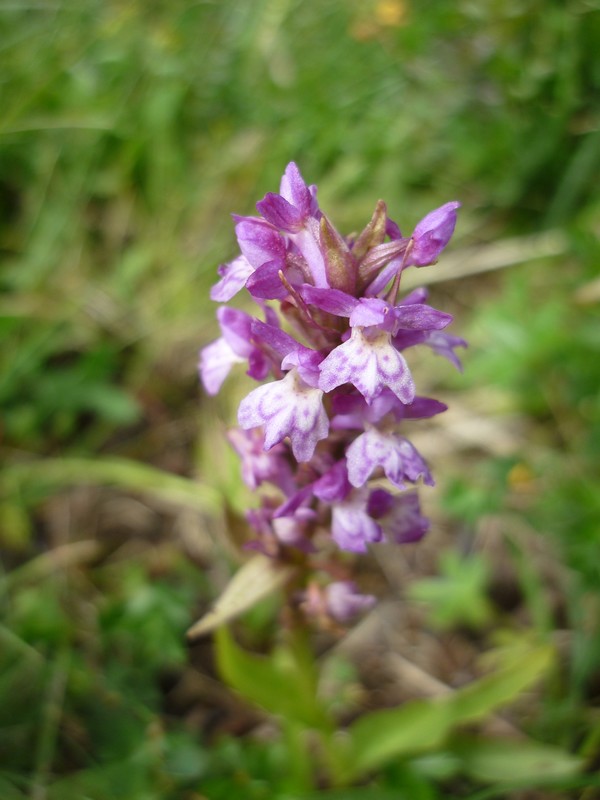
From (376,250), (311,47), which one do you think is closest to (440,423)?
(376,250)

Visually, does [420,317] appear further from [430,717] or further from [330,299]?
[430,717]

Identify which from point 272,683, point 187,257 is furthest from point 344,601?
point 187,257

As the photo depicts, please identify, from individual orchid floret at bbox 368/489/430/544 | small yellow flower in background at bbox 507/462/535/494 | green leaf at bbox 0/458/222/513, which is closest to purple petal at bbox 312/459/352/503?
individual orchid floret at bbox 368/489/430/544

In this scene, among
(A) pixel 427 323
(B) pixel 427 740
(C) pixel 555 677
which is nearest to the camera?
(A) pixel 427 323

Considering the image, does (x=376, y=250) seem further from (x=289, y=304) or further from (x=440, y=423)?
(x=440, y=423)

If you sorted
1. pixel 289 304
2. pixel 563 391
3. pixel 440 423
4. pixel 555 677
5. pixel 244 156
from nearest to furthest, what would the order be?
pixel 289 304 → pixel 555 677 → pixel 563 391 → pixel 440 423 → pixel 244 156
